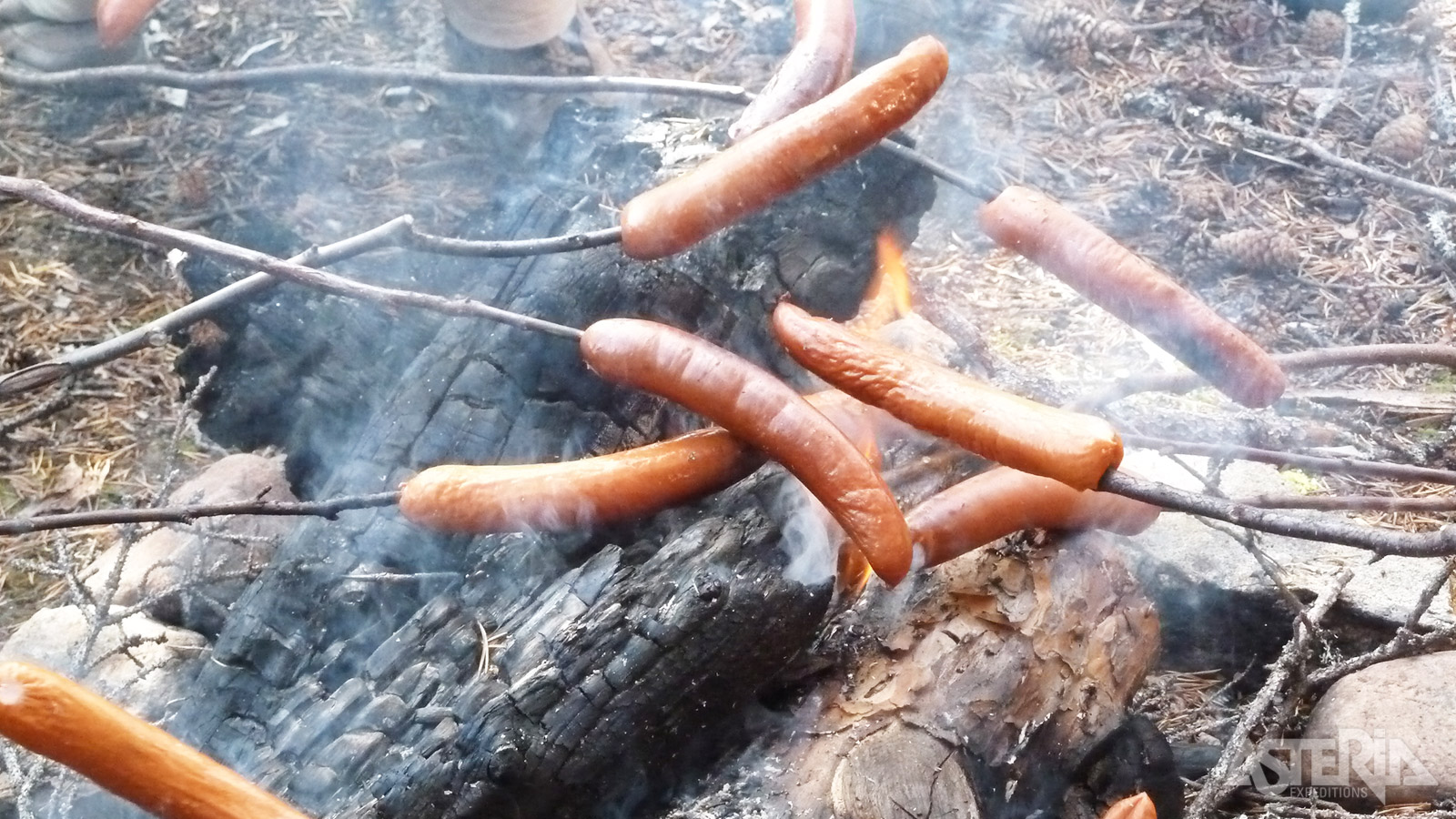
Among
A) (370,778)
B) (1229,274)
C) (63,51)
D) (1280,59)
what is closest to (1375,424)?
(1229,274)

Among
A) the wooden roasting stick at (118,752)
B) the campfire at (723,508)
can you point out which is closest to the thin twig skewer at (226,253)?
the campfire at (723,508)

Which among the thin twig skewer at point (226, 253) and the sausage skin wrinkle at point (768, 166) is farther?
the sausage skin wrinkle at point (768, 166)

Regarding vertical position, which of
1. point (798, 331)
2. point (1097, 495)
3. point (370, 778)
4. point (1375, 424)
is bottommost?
point (370, 778)

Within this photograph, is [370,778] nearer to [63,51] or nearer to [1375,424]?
[1375,424]

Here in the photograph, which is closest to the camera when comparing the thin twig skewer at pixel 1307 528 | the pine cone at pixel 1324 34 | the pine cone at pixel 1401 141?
the thin twig skewer at pixel 1307 528

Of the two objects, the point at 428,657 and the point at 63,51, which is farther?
the point at 63,51

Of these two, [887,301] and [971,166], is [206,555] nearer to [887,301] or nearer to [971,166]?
[887,301]

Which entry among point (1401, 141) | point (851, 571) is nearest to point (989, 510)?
point (851, 571)

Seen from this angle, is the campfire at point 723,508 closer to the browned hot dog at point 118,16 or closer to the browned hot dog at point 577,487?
the browned hot dog at point 577,487
